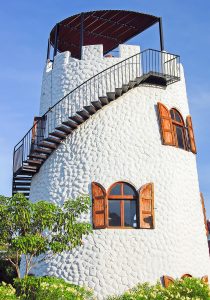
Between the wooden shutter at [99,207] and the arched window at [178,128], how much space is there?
13.4 ft

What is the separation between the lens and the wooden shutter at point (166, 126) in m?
18.2

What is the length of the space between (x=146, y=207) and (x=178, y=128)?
4.16 m

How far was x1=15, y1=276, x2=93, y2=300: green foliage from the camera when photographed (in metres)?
11.6

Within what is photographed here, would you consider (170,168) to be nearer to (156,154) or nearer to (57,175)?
(156,154)

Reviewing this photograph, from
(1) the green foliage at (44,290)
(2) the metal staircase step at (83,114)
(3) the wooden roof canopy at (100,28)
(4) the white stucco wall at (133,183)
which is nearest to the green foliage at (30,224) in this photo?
(1) the green foliage at (44,290)

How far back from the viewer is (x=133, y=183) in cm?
1698

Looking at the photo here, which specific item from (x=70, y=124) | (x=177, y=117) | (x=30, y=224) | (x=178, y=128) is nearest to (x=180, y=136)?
(x=178, y=128)

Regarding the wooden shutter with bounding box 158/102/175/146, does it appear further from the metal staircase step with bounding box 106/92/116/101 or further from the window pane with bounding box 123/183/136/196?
the window pane with bounding box 123/183/136/196

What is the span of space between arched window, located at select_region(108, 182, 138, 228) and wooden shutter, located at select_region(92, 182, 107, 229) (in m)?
0.27

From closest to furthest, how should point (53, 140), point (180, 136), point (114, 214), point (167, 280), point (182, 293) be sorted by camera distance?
point (182, 293), point (167, 280), point (114, 214), point (53, 140), point (180, 136)

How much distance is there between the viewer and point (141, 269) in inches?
639

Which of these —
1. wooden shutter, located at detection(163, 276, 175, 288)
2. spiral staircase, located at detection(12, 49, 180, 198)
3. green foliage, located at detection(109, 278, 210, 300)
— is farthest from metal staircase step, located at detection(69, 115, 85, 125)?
green foliage, located at detection(109, 278, 210, 300)

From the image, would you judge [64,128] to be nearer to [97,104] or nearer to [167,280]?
[97,104]

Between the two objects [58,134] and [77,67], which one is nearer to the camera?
[58,134]
